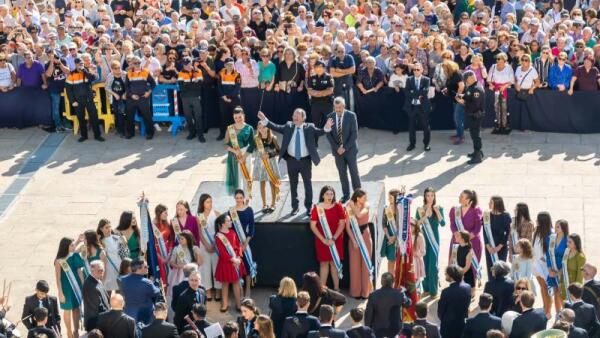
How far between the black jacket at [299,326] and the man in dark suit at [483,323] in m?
1.65

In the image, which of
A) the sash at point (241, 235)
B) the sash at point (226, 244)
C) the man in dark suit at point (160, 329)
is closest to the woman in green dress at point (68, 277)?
the sash at point (226, 244)

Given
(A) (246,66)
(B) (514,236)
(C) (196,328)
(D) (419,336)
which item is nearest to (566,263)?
(B) (514,236)

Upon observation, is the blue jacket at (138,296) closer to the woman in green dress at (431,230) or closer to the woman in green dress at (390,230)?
the woman in green dress at (390,230)

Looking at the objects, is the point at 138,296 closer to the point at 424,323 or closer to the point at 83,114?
the point at 424,323

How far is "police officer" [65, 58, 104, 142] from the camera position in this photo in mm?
24453

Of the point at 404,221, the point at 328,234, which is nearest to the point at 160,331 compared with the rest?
the point at 328,234

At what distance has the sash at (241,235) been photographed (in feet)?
56.2

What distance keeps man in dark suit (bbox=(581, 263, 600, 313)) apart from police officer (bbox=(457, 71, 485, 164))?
25.7 ft

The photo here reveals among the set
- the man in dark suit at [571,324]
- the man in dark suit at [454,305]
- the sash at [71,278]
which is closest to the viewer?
the man in dark suit at [571,324]

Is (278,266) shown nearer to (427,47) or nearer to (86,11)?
(427,47)

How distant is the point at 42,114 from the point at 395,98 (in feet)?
23.1

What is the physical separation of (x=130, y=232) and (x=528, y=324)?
5.72m

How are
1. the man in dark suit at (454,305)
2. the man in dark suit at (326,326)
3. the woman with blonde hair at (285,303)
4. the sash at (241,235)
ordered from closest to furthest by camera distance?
1. the man in dark suit at (326,326)
2. the woman with blonde hair at (285,303)
3. the man in dark suit at (454,305)
4. the sash at (241,235)

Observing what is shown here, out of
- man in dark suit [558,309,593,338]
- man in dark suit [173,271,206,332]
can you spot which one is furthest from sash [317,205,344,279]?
man in dark suit [558,309,593,338]
